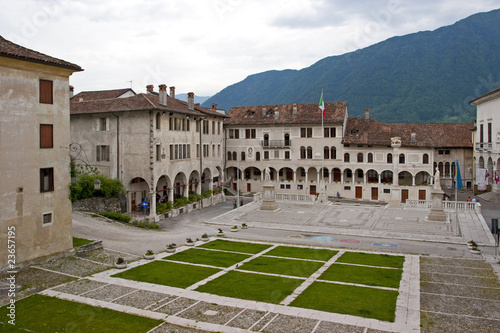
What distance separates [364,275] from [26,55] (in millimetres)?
21261

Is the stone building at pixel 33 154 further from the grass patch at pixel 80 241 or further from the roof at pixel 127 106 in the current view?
the roof at pixel 127 106

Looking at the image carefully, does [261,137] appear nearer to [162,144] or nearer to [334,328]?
[162,144]

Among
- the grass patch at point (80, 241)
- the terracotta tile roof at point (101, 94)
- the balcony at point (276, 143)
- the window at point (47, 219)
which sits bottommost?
the grass patch at point (80, 241)

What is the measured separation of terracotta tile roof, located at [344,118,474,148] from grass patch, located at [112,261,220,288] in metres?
41.2

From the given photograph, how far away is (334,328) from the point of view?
15.1 meters

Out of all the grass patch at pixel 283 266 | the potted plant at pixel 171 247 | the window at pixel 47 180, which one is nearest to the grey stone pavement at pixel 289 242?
the potted plant at pixel 171 247

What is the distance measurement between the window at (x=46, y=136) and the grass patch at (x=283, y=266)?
1310 centimetres

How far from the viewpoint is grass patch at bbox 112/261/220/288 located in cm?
2077

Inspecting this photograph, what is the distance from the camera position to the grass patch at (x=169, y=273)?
20.8 m

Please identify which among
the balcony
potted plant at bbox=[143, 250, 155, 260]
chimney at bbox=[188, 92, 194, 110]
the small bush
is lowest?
potted plant at bbox=[143, 250, 155, 260]

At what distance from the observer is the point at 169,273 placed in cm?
2217

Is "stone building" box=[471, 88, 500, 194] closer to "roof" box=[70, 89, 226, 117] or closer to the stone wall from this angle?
"roof" box=[70, 89, 226, 117]

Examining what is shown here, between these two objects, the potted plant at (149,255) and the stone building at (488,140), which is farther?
the stone building at (488,140)

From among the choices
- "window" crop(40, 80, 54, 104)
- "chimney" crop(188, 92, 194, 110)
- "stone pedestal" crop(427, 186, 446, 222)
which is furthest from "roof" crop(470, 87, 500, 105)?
"window" crop(40, 80, 54, 104)
